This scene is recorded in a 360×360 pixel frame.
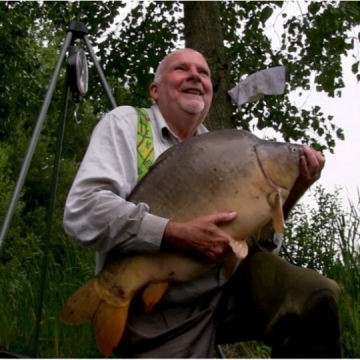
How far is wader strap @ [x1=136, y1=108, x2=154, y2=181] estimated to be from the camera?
242 cm

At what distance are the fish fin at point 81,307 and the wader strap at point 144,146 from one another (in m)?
0.41

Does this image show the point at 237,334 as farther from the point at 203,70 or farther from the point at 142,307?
the point at 203,70

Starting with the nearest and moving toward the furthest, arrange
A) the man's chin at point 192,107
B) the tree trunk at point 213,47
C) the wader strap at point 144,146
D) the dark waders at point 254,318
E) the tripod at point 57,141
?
the dark waders at point 254,318, the wader strap at point 144,146, the man's chin at point 192,107, the tripod at point 57,141, the tree trunk at point 213,47

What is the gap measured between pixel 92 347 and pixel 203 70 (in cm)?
174

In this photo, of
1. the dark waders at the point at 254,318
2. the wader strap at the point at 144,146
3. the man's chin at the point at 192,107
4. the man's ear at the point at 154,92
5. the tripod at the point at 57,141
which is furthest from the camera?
the tripod at the point at 57,141

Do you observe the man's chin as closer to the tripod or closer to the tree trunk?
the tripod

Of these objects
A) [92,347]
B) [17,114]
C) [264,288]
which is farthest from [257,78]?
[17,114]

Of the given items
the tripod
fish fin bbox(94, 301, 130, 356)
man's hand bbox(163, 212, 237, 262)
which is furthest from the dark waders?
the tripod

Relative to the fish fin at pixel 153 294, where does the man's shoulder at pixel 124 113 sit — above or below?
above

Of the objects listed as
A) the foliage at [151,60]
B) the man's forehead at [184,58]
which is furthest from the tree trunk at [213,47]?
the man's forehead at [184,58]

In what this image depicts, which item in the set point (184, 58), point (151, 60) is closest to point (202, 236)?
point (184, 58)

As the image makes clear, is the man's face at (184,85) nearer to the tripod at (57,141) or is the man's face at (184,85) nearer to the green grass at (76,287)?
the tripod at (57,141)

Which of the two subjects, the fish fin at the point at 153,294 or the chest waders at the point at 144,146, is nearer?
the fish fin at the point at 153,294

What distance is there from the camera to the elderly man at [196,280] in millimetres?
2189
